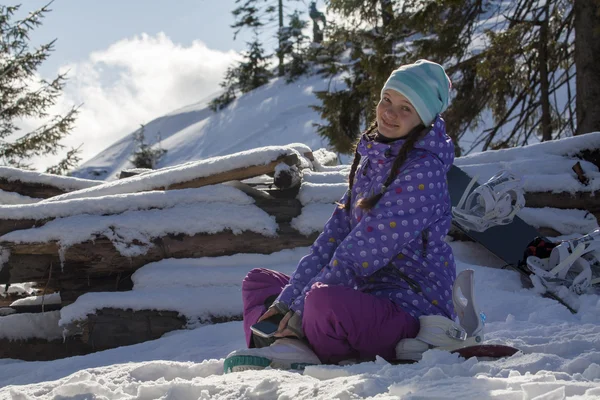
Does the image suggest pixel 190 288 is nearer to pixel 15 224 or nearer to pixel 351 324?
pixel 15 224

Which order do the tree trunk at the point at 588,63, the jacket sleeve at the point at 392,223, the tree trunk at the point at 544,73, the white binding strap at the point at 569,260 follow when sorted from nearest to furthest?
the jacket sleeve at the point at 392,223
the white binding strap at the point at 569,260
the tree trunk at the point at 588,63
the tree trunk at the point at 544,73

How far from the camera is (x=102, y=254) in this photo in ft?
14.3

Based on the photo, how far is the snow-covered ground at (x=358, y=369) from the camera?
6.27 ft

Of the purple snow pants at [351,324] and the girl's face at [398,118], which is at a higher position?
the girl's face at [398,118]

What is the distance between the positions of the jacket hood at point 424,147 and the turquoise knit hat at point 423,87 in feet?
0.23

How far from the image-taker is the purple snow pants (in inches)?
102

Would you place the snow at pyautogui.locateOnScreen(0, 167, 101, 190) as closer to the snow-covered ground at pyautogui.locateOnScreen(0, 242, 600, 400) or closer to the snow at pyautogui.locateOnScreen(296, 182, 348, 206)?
the snow-covered ground at pyautogui.locateOnScreen(0, 242, 600, 400)

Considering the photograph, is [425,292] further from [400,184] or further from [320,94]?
[320,94]

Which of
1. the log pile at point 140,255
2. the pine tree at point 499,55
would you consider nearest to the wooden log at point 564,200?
the log pile at point 140,255

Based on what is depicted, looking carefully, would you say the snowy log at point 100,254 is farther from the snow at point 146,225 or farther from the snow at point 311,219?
the snow at point 311,219

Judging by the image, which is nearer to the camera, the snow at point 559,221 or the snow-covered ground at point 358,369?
the snow-covered ground at point 358,369

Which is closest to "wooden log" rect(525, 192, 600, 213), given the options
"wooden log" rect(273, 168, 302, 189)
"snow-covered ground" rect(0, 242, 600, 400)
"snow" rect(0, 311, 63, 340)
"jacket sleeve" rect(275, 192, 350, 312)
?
"snow-covered ground" rect(0, 242, 600, 400)

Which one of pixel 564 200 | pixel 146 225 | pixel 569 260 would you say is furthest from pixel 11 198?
pixel 564 200

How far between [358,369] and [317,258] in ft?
2.70
